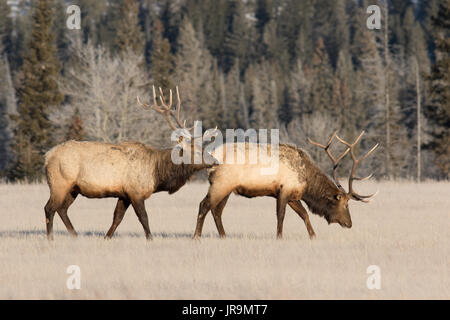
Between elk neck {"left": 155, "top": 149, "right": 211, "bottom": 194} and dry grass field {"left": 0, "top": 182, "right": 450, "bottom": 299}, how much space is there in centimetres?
88

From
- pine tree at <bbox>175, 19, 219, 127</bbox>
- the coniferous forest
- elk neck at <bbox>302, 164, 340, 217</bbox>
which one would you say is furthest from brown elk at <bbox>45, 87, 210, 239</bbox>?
pine tree at <bbox>175, 19, 219, 127</bbox>

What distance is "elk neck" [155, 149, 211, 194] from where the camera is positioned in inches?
498

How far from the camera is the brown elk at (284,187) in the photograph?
12.4 m

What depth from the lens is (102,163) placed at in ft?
40.1

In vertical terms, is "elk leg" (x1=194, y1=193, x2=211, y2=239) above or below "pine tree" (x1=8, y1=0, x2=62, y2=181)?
below

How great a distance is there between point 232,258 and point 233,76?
10232 cm

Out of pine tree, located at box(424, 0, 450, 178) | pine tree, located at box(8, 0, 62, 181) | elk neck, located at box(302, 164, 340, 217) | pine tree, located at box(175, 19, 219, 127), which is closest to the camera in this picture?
elk neck, located at box(302, 164, 340, 217)

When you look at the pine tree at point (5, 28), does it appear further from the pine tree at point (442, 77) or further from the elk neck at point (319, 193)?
the elk neck at point (319, 193)

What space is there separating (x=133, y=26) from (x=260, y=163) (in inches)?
2046

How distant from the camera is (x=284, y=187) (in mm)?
12602

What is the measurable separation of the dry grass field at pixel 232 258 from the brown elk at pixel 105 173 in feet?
1.84

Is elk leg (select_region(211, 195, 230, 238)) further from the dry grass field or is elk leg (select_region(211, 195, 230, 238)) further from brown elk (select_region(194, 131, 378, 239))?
the dry grass field

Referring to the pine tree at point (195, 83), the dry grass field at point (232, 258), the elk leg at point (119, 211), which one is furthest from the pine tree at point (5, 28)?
the elk leg at point (119, 211)

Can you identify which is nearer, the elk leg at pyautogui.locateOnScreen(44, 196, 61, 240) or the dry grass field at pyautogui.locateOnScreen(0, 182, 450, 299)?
the dry grass field at pyautogui.locateOnScreen(0, 182, 450, 299)
